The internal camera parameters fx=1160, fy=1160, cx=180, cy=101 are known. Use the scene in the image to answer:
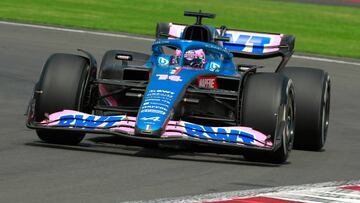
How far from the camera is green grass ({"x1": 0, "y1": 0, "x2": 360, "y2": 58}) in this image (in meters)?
28.1

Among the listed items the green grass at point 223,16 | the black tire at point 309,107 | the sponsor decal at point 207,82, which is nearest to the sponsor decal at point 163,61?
the sponsor decal at point 207,82

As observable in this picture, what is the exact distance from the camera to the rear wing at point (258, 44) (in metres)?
14.9

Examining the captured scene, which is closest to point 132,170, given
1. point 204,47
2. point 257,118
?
point 257,118

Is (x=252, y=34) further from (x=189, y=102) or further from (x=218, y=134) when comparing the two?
(x=218, y=134)

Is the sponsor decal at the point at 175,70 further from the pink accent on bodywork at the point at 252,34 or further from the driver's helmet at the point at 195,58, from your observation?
the pink accent on bodywork at the point at 252,34

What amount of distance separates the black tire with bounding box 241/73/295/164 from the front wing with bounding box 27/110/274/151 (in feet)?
0.47

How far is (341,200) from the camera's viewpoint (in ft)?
30.7

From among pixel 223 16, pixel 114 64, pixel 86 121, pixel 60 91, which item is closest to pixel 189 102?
pixel 86 121

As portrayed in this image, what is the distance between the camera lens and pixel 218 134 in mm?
11594

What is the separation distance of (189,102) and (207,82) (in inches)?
18.6

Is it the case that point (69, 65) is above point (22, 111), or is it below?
above

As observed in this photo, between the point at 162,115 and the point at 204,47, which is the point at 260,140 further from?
the point at 204,47

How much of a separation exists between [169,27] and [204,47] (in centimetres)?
224

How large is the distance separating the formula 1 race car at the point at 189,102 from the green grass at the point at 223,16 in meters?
12.5
